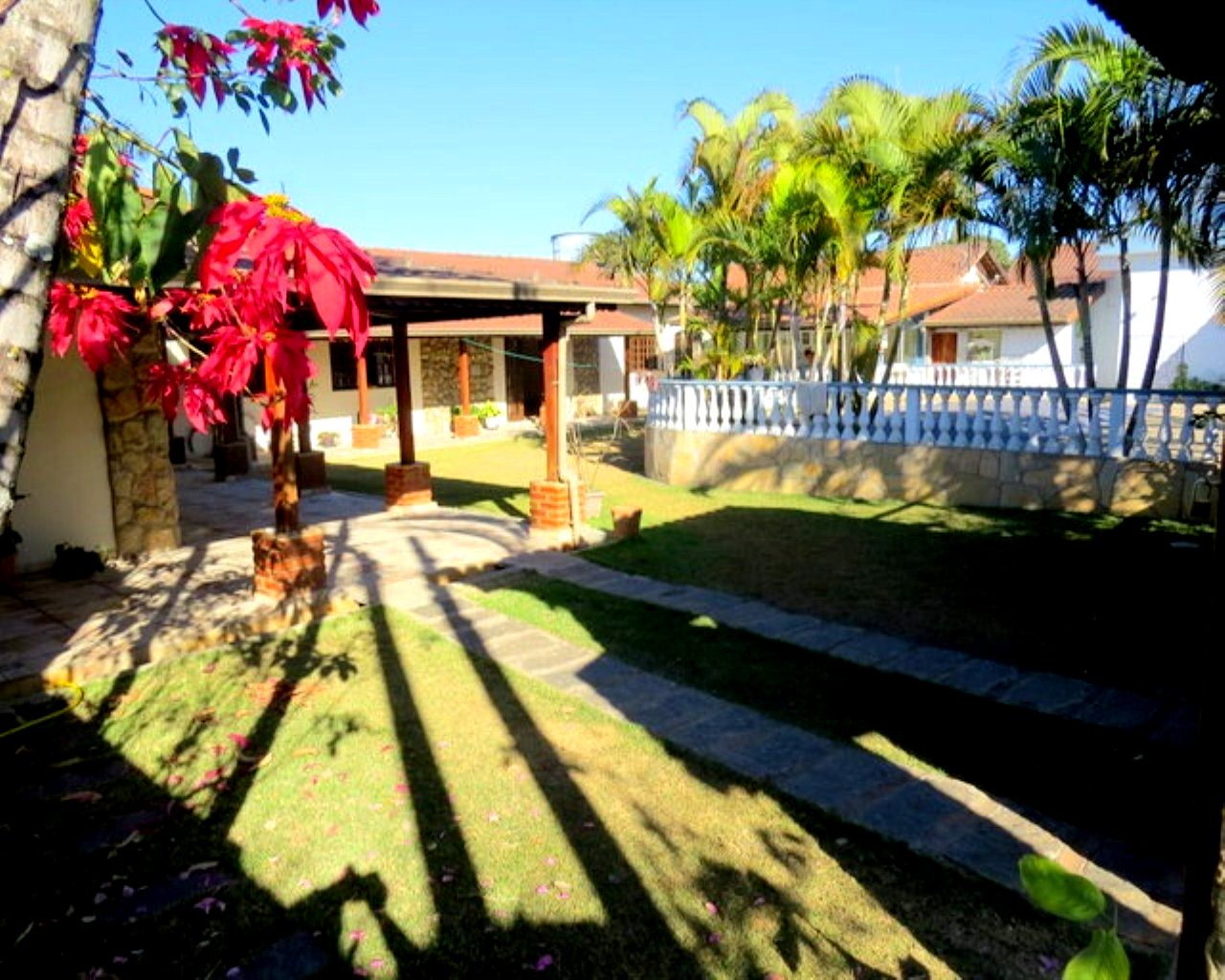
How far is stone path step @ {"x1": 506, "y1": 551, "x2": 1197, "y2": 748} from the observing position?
445 centimetres

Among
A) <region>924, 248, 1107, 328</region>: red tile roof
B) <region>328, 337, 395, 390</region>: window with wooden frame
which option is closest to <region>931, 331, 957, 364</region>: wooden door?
<region>924, 248, 1107, 328</region>: red tile roof

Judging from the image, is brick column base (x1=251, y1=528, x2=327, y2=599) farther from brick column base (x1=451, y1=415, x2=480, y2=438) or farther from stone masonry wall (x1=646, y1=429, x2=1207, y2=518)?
brick column base (x1=451, y1=415, x2=480, y2=438)

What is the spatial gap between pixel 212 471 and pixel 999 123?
13249mm

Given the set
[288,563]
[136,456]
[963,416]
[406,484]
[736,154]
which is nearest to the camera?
[288,563]

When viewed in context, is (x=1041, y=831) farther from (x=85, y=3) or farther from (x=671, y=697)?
(x=85, y=3)

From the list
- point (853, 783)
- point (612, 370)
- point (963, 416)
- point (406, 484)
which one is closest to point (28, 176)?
point (853, 783)

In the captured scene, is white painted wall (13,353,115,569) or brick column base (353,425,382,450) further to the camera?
brick column base (353,425,382,450)

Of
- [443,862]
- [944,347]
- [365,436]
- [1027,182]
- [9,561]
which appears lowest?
[443,862]

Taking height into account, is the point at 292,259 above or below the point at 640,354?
below

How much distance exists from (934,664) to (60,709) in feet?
16.8

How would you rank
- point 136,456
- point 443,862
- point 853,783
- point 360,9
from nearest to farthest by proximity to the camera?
point 360,9, point 443,862, point 853,783, point 136,456

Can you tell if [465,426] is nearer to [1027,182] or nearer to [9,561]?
[9,561]

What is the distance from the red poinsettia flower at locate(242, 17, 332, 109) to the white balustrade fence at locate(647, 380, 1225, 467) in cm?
798

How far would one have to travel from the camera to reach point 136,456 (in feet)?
27.7
